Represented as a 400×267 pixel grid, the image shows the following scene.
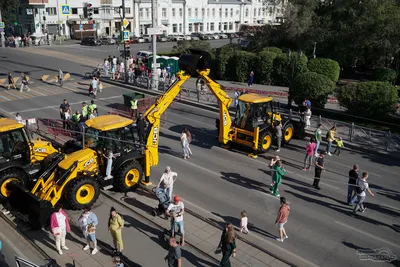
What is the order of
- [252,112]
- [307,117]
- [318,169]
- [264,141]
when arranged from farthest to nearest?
[307,117]
[264,141]
[252,112]
[318,169]

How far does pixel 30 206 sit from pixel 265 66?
2708cm

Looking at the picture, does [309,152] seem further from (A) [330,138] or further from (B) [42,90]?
(B) [42,90]

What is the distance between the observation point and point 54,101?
2773 cm

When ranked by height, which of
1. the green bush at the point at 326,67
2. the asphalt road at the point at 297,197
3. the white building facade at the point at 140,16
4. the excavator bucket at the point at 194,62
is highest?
the white building facade at the point at 140,16

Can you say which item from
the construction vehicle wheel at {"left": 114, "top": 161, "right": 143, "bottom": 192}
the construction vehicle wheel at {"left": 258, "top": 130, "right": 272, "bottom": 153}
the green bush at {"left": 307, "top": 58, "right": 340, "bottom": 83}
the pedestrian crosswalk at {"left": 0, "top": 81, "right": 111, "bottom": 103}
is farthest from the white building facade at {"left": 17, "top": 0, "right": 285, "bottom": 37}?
the construction vehicle wheel at {"left": 114, "top": 161, "right": 143, "bottom": 192}

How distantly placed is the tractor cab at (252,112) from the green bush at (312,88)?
23.6 feet

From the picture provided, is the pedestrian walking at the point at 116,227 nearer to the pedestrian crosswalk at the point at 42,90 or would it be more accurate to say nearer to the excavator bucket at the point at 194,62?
the excavator bucket at the point at 194,62

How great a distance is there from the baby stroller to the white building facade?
5751 centimetres

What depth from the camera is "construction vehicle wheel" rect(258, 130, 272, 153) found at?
17.4 metres

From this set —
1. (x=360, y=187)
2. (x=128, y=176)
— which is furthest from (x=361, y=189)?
(x=128, y=176)

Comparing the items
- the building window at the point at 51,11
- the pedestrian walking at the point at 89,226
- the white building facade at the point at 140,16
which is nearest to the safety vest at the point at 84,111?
the pedestrian walking at the point at 89,226

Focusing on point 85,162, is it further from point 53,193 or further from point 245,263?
point 245,263

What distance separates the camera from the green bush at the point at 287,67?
32.6m

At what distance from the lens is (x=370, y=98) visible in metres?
22.9
